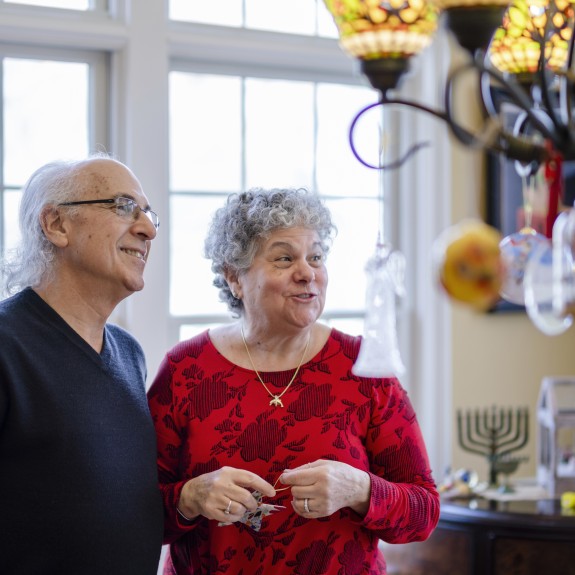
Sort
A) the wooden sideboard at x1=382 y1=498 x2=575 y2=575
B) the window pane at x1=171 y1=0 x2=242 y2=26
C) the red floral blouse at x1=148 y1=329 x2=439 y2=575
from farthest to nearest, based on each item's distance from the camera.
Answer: the window pane at x1=171 y1=0 x2=242 y2=26 → the wooden sideboard at x1=382 y1=498 x2=575 y2=575 → the red floral blouse at x1=148 y1=329 x2=439 y2=575

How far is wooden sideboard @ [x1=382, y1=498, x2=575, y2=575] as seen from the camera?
300 cm

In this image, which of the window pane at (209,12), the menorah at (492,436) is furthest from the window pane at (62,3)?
the menorah at (492,436)

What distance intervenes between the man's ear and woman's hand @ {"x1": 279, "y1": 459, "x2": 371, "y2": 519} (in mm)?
644

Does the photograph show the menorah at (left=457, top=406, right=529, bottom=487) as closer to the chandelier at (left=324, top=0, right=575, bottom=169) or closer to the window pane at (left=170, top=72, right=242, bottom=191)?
the window pane at (left=170, top=72, right=242, bottom=191)

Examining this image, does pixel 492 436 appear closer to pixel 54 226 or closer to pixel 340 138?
pixel 340 138

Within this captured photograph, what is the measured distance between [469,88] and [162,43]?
48.0 inches

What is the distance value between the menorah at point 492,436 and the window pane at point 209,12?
5.33ft

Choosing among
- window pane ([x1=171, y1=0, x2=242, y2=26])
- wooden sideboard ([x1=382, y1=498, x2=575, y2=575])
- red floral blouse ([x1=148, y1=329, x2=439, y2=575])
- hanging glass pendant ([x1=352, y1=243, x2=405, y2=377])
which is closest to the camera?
hanging glass pendant ([x1=352, y1=243, x2=405, y2=377])

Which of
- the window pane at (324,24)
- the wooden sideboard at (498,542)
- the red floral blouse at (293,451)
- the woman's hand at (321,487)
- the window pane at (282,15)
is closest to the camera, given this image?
the woman's hand at (321,487)

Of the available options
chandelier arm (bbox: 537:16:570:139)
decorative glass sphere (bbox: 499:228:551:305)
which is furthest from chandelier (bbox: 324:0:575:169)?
decorative glass sphere (bbox: 499:228:551:305)

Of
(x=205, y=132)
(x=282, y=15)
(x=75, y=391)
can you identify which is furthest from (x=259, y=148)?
(x=75, y=391)

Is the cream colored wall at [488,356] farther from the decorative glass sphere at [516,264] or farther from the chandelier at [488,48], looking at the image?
the decorative glass sphere at [516,264]

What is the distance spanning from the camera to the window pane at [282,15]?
3436mm

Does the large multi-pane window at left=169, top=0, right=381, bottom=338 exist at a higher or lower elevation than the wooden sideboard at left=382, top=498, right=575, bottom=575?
higher
